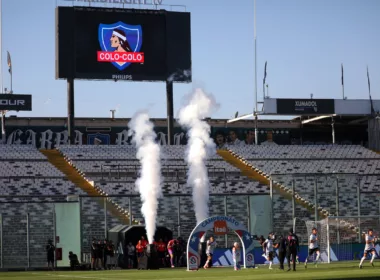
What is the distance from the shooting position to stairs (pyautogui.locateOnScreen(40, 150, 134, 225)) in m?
48.7

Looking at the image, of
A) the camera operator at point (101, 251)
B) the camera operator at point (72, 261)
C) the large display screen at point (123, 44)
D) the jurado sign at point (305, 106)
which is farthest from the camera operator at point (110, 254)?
the jurado sign at point (305, 106)

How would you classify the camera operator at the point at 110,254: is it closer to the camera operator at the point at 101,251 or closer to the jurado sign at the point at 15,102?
the camera operator at the point at 101,251

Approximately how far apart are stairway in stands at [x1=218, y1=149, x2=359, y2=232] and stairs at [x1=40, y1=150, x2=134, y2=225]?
8.21 meters

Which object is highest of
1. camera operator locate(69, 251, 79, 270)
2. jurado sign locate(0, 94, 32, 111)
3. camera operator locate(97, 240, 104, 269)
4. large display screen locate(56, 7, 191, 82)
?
large display screen locate(56, 7, 191, 82)

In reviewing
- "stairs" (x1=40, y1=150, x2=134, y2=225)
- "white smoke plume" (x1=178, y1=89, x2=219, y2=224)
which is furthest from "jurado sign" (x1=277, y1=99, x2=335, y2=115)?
"white smoke plume" (x1=178, y1=89, x2=219, y2=224)

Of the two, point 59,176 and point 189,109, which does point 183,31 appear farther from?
point 189,109

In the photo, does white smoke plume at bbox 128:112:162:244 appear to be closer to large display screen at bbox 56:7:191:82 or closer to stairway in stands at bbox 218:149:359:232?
stairway in stands at bbox 218:149:359:232

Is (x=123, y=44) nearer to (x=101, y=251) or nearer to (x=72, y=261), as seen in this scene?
(x=72, y=261)

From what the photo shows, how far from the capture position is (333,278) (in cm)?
3191

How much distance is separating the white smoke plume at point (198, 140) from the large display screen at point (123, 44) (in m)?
18.5

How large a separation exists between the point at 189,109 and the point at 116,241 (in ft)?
23.5

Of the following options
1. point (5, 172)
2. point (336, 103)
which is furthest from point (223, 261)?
point (336, 103)

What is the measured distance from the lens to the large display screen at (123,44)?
63938 millimetres

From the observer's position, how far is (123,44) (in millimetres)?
64750
